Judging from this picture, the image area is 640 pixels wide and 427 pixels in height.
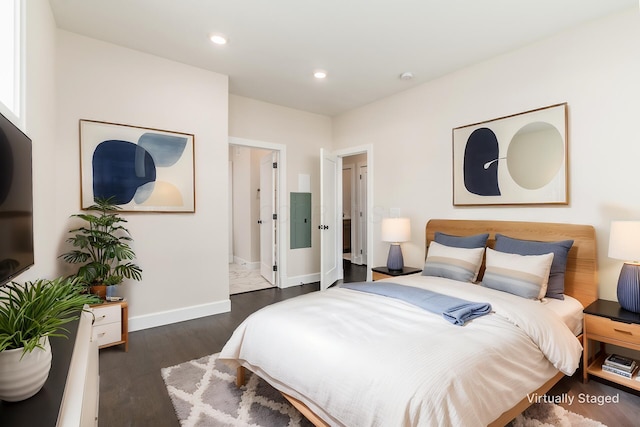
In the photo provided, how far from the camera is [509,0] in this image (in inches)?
89.6

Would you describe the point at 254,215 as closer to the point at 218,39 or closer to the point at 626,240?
the point at 218,39

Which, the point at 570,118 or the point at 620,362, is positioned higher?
the point at 570,118

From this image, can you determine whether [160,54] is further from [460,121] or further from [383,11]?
[460,121]

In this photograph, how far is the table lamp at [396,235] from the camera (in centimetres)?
357

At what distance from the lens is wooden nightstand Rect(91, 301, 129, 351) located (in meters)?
2.55

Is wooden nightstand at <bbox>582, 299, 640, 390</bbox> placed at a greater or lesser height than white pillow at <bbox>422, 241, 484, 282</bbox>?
lesser

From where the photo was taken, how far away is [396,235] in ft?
11.7

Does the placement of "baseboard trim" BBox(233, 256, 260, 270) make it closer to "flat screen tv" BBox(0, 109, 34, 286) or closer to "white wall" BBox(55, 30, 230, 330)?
"white wall" BBox(55, 30, 230, 330)

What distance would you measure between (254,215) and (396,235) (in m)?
3.34

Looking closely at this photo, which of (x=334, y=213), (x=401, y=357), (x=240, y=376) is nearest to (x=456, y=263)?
(x=401, y=357)

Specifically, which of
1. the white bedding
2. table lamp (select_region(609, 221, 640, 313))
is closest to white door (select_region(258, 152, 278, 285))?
the white bedding

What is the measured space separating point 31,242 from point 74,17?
204 centimetres

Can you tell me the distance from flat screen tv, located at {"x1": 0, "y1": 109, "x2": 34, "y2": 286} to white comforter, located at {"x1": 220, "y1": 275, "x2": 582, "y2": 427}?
1.19 meters

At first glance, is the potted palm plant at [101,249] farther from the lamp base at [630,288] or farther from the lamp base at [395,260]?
the lamp base at [630,288]
